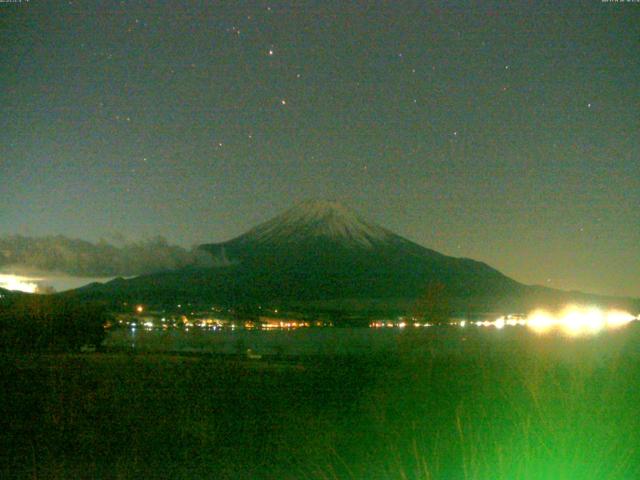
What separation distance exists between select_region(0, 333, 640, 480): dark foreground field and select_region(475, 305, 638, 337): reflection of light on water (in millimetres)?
16400

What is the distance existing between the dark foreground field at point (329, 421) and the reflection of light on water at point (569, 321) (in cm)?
1640

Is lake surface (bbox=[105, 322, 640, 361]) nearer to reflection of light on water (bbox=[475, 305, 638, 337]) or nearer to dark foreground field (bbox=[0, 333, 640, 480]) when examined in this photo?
reflection of light on water (bbox=[475, 305, 638, 337])

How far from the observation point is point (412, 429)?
10461 millimetres

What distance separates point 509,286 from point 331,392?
4747 centimetres

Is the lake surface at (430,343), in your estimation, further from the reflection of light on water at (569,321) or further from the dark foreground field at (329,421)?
the dark foreground field at (329,421)

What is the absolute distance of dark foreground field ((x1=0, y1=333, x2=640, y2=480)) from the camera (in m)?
8.09

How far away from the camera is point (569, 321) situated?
116ft

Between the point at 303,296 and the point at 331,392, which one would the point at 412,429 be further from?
the point at 303,296

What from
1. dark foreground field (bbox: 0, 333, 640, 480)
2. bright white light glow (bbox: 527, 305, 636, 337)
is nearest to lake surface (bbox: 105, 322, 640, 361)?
bright white light glow (bbox: 527, 305, 636, 337)

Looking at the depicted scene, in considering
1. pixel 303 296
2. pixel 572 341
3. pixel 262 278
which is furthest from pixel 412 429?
pixel 262 278

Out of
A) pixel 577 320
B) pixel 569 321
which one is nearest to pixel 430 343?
pixel 569 321

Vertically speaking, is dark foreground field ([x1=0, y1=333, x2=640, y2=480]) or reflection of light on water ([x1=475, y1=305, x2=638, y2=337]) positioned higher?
reflection of light on water ([x1=475, y1=305, x2=638, y2=337])

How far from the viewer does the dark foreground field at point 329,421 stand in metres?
8.09

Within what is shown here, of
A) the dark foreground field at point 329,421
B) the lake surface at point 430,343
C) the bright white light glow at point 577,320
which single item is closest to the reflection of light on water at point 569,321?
the bright white light glow at point 577,320
